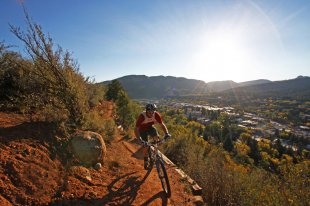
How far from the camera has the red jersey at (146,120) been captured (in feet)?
18.0

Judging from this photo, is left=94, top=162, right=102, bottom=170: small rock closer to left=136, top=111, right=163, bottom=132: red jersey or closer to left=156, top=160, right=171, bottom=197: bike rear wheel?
left=136, top=111, right=163, bottom=132: red jersey

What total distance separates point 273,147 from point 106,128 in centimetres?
5366

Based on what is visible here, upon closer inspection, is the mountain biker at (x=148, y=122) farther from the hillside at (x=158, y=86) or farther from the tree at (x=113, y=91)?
the hillside at (x=158, y=86)

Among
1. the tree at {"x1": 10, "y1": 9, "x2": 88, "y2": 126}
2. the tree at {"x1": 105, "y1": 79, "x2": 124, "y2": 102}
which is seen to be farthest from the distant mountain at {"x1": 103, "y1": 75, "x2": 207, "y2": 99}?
the tree at {"x1": 10, "y1": 9, "x2": 88, "y2": 126}

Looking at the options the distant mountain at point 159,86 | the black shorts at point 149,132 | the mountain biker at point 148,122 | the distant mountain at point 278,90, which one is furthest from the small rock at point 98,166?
the distant mountain at point 278,90

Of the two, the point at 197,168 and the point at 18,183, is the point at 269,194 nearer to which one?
the point at 197,168

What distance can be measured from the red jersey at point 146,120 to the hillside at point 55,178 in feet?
4.91

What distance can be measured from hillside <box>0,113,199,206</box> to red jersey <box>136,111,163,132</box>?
58.9 inches

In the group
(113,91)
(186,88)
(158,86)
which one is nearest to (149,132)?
(113,91)

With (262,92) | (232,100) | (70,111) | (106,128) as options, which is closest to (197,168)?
(106,128)

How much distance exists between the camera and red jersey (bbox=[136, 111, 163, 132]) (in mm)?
5501

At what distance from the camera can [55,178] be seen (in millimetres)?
4273

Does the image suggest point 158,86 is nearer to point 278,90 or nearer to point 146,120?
point 278,90

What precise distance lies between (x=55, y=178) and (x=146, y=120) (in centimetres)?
260
